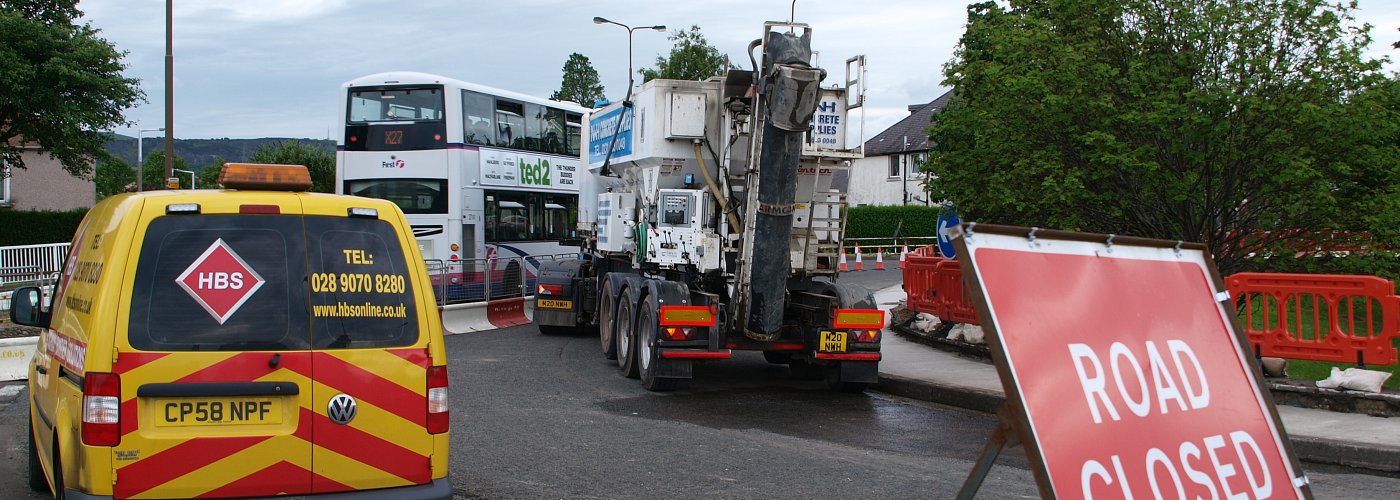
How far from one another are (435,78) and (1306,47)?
13.9 m

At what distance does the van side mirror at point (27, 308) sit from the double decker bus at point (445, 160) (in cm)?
1358

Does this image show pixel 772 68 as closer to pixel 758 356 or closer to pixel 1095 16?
pixel 1095 16

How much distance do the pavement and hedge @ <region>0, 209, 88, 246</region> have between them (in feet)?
103

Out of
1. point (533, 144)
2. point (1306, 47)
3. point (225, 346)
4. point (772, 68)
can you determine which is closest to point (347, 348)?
point (225, 346)

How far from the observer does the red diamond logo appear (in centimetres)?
488

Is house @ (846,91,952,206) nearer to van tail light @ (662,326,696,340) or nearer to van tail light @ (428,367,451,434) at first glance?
van tail light @ (662,326,696,340)

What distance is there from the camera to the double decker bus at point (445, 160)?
2086 centimetres

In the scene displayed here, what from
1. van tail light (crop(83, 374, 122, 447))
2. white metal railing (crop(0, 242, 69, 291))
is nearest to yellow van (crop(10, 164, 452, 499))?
van tail light (crop(83, 374, 122, 447))

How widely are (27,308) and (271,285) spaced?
190cm

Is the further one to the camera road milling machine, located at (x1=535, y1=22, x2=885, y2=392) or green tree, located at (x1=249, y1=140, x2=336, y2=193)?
green tree, located at (x1=249, y1=140, x2=336, y2=193)

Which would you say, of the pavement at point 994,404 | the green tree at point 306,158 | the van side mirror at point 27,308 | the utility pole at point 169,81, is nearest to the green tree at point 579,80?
the green tree at point 306,158

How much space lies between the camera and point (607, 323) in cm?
1437

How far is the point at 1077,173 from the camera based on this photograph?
1225cm

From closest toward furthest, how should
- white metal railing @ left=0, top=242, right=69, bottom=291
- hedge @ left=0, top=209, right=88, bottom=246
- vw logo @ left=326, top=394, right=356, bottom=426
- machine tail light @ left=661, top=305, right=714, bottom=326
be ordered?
vw logo @ left=326, top=394, right=356, bottom=426 → machine tail light @ left=661, top=305, right=714, bottom=326 → white metal railing @ left=0, top=242, right=69, bottom=291 → hedge @ left=0, top=209, right=88, bottom=246
